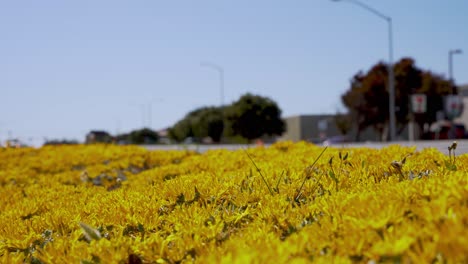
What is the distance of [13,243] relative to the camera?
3.21 m

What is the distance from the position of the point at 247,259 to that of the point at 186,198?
5.81ft

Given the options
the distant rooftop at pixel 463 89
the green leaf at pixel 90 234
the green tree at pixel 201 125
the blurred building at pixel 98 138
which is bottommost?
the green leaf at pixel 90 234

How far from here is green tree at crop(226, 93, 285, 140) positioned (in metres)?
61.0

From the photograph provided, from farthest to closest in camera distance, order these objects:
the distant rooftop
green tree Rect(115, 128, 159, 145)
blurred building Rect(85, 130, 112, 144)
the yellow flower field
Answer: green tree Rect(115, 128, 159, 145), the distant rooftop, blurred building Rect(85, 130, 112, 144), the yellow flower field

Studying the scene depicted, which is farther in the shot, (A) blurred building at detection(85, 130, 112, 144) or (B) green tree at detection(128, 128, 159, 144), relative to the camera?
(B) green tree at detection(128, 128, 159, 144)

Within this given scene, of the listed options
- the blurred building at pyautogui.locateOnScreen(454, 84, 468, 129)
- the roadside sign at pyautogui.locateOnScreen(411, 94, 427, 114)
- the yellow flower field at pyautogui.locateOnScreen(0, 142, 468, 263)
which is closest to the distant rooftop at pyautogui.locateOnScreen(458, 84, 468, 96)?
the blurred building at pyautogui.locateOnScreen(454, 84, 468, 129)

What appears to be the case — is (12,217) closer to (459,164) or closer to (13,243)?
(13,243)

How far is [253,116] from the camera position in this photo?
200 feet

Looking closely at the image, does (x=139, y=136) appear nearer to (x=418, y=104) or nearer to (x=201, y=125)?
(x=201, y=125)

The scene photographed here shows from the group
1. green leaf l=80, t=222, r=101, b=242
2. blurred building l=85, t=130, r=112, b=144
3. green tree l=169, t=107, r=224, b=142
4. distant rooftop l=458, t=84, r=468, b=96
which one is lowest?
green leaf l=80, t=222, r=101, b=242

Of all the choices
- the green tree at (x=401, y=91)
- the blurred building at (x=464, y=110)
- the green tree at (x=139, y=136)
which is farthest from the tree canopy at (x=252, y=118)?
the green tree at (x=139, y=136)

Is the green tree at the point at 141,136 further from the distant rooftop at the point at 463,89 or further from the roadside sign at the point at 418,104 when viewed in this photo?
the roadside sign at the point at 418,104

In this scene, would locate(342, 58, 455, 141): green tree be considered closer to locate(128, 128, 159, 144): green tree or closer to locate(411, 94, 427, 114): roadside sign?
locate(411, 94, 427, 114): roadside sign

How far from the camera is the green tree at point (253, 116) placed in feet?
200
